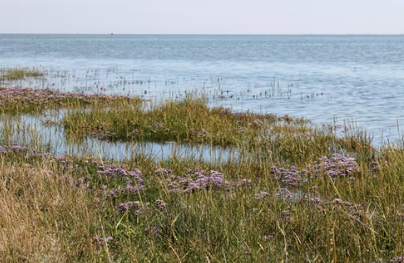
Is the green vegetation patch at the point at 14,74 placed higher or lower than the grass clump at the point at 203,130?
higher

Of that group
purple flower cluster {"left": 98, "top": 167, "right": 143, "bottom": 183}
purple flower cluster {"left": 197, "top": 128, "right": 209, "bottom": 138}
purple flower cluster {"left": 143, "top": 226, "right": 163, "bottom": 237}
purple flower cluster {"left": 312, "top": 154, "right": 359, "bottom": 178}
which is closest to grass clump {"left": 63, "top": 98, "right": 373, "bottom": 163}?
purple flower cluster {"left": 197, "top": 128, "right": 209, "bottom": 138}

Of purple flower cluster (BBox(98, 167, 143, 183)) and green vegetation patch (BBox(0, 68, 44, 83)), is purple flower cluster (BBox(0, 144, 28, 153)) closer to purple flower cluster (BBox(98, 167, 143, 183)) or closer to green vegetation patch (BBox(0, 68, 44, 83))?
purple flower cluster (BBox(98, 167, 143, 183))

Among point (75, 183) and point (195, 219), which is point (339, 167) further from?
point (75, 183)

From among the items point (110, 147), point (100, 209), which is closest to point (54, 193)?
point (100, 209)

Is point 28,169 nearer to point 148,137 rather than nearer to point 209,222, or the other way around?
point 209,222

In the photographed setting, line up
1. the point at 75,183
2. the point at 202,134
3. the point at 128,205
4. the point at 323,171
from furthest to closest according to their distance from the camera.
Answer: the point at 202,134, the point at 323,171, the point at 75,183, the point at 128,205

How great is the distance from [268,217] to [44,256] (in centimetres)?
264

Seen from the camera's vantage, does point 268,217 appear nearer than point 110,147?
Yes

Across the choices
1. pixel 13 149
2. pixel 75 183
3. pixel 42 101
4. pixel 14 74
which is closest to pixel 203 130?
pixel 13 149

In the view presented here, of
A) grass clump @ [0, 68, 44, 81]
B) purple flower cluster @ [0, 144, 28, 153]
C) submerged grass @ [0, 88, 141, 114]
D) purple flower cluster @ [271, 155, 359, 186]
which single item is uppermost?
grass clump @ [0, 68, 44, 81]

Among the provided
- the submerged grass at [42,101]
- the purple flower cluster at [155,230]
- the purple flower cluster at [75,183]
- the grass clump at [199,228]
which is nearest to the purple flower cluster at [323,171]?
the grass clump at [199,228]

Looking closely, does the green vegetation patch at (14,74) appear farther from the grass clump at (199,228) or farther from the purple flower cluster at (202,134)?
the grass clump at (199,228)

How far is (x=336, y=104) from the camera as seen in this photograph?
74.0 feet

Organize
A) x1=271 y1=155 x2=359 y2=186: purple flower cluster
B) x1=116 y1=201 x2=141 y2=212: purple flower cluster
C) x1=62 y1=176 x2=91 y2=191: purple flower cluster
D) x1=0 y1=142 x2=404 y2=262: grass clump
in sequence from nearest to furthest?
x1=0 y1=142 x2=404 y2=262: grass clump < x1=116 y1=201 x2=141 y2=212: purple flower cluster < x1=62 y1=176 x2=91 y2=191: purple flower cluster < x1=271 y1=155 x2=359 y2=186: purple flower cluster
